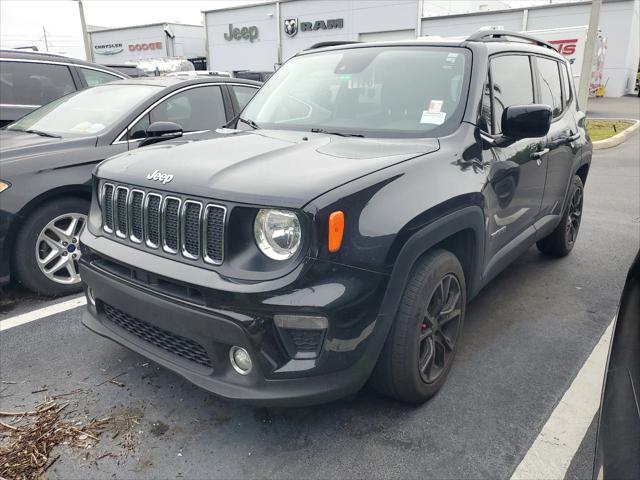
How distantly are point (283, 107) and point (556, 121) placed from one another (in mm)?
2196

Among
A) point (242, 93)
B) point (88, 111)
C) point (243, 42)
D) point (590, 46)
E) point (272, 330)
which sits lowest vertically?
point (272, 330)

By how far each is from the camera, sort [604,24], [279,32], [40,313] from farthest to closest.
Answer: [279,32] → [604,24] → [40,313]

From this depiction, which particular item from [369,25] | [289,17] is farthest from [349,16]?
[289,17]

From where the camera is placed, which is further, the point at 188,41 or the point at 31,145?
the point at 188,41

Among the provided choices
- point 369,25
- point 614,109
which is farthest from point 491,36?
Result: point 369,25

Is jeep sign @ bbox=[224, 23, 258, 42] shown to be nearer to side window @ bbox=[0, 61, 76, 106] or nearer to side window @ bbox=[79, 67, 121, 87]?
side window @ bbox=[79, 67, 121, 87]

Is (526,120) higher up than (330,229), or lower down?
higher up

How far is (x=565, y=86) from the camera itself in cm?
462

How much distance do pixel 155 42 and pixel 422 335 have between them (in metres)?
48.5

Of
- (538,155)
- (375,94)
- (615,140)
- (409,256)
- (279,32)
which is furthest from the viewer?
(279,32)

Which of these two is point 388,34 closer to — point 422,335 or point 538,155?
point 538,155

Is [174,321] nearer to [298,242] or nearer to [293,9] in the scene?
[298,242]

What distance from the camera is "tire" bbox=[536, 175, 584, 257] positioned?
477 cm

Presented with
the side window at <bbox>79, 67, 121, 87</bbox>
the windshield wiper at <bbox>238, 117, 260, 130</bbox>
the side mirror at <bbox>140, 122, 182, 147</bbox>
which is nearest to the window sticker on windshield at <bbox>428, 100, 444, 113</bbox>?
the windshield wiper at <bbox>238, 117, 260, 130</bbox>
